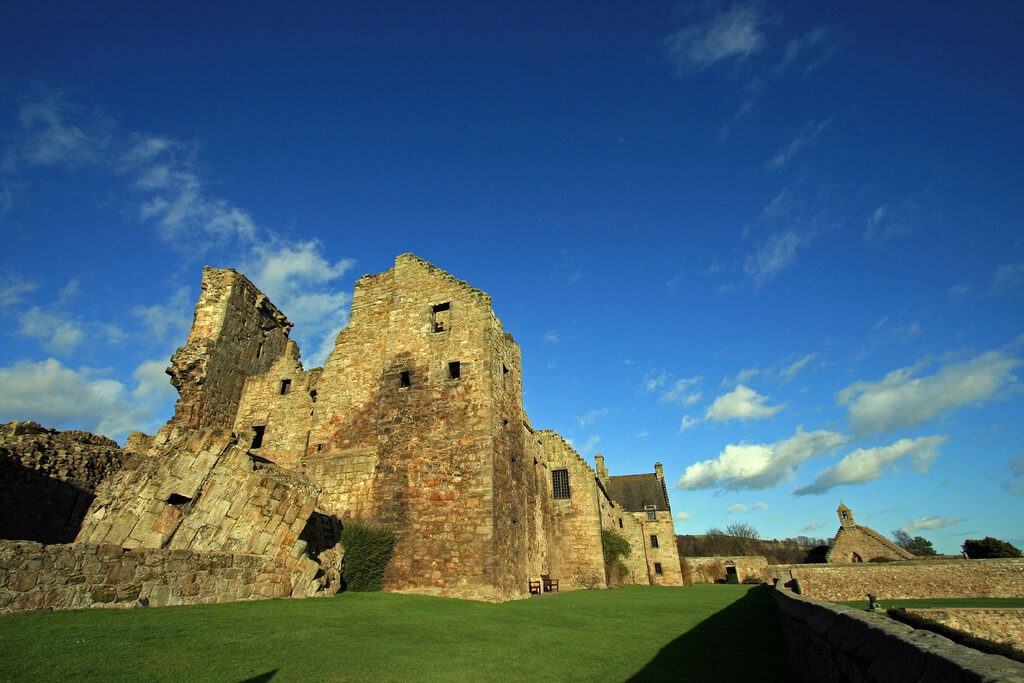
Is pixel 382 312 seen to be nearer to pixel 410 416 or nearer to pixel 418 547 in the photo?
pixel 410 416

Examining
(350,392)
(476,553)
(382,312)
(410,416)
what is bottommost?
(476,553)

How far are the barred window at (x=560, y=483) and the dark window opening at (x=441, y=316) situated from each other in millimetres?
11879

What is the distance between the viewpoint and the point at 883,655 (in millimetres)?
2924

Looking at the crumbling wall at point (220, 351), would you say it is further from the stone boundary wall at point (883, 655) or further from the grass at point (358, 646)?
the stone boundary wall at point (883, 655)

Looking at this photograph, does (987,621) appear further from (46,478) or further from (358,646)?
(46,478)

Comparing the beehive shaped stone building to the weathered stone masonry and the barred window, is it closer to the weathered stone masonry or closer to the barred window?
the weathered stone masonry

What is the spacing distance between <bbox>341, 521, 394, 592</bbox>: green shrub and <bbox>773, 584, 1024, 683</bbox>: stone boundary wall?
1192cm

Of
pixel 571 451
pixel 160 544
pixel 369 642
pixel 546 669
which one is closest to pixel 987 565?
pixel 571 451

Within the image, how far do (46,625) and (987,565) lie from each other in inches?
1527

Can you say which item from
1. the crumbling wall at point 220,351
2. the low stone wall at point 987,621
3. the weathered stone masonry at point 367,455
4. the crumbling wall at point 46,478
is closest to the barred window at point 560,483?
the weathered stone masonry at point 367,455

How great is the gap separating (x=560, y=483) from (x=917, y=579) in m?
21.3

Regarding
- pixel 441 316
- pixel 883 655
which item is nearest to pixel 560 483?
pixel 441 316

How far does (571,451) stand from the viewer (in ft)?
85.1

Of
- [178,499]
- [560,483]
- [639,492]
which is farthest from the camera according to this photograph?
[639,492]
